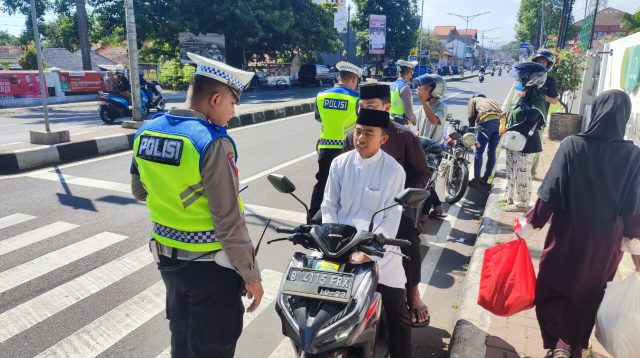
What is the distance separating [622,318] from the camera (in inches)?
101

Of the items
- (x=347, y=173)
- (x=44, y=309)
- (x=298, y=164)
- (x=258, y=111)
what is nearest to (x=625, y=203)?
(x=347, y=173)

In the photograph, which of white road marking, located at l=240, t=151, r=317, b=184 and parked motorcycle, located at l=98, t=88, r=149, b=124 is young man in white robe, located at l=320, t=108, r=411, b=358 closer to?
white road marking, located at l=240, t=151, r=317, b=184

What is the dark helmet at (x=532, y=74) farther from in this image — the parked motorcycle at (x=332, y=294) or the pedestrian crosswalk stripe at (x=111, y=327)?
the pedestrian crosswalk stripe at (x=111, y=327)

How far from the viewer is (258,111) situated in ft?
49.8

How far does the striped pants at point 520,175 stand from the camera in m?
5.61

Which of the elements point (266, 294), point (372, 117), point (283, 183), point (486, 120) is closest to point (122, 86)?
point (486, 120)

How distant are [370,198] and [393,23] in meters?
49.0

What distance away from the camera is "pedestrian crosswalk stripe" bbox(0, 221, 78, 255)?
186 inches

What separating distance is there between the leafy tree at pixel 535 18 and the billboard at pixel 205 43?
42392 millimetres

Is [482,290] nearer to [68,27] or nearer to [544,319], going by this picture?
[544,319]

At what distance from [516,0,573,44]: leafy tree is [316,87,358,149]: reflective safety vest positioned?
191 ft

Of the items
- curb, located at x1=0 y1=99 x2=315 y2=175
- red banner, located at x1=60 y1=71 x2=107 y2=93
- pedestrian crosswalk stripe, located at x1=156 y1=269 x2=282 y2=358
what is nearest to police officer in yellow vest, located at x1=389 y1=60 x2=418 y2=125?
pedestrian crosswalk stripe, located at x1=156 y1=269 x2=282 y2=358

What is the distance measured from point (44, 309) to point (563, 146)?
396 cm

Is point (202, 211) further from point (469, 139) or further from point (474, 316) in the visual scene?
point (469, 139)
